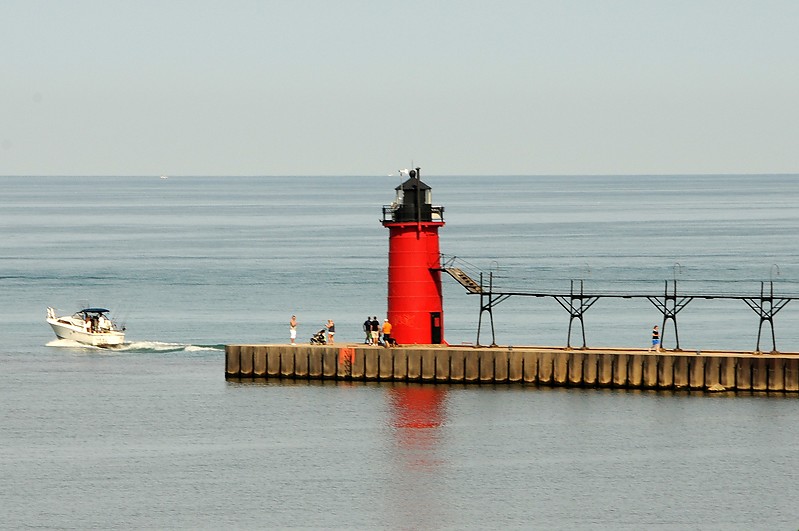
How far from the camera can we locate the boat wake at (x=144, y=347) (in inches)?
2995

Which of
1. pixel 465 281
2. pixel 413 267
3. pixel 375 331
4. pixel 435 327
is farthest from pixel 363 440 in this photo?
pixel 465 281

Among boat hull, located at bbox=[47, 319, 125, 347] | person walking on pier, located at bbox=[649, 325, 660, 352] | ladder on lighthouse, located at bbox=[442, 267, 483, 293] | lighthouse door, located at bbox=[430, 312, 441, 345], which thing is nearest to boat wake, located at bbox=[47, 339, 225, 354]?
boat hull, located at bbox=[47, 319, 125, 347]

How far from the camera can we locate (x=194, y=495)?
45250mm

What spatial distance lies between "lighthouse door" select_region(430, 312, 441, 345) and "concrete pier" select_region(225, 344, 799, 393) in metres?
0.64

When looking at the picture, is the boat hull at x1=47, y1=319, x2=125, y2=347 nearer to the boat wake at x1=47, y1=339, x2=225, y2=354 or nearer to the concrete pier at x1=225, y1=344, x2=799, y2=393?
the boat wake at x1=47, y1=339, x2=225, y2=354

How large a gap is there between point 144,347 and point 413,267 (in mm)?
20882

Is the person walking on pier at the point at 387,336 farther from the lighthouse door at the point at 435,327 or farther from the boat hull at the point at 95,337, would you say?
the boat hull at the point at 95,337

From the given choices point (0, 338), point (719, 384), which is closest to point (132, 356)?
point (0, 338)

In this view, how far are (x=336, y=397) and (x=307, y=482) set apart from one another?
1312 centimetres

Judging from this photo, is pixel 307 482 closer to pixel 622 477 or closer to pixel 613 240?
pixel 622 477

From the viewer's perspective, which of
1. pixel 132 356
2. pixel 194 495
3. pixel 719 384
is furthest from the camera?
pixel 132 356

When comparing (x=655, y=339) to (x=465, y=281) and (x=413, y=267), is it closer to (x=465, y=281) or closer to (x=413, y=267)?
(x=465, y=281)

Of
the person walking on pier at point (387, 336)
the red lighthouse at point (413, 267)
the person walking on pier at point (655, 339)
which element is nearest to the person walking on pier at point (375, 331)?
the person walking on pier at point (387, 336)

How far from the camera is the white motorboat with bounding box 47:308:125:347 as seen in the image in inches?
3093
